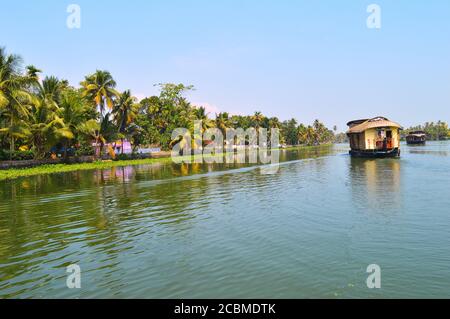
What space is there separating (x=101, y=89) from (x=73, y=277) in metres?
49.0

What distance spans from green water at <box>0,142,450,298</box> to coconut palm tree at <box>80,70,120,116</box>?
36.3 metres

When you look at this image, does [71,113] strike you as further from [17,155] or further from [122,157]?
[122,157]

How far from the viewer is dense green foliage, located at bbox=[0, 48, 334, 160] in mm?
35906

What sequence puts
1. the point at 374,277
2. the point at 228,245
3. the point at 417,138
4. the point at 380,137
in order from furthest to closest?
1. the point at 417,138
2. the point at 380,137
3. the point at 228,245
4. the point at 374,277

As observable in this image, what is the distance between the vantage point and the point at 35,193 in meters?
21.3

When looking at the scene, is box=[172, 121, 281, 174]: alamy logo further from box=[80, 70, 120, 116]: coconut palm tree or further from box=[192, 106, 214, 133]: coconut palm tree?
box=[80, 70, 120, 116]: coconut palm tree

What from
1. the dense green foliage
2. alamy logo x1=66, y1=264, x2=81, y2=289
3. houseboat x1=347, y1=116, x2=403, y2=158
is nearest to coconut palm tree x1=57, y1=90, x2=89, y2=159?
the dense green foliage

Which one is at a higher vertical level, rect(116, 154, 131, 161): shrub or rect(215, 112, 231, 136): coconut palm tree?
rect(215, 112, 231, 136): coconut palm tree

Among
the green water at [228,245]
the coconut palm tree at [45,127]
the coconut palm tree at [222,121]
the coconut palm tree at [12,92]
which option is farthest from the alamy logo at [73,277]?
the coconut palm tree at [222,121]

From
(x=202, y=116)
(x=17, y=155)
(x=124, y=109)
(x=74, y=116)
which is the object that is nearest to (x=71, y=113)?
(x=74, y=116)

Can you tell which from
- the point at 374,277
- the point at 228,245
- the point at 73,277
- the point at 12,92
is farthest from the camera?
the point at 12,92

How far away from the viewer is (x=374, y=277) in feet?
25.1

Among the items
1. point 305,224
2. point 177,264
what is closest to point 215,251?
point 177,264
